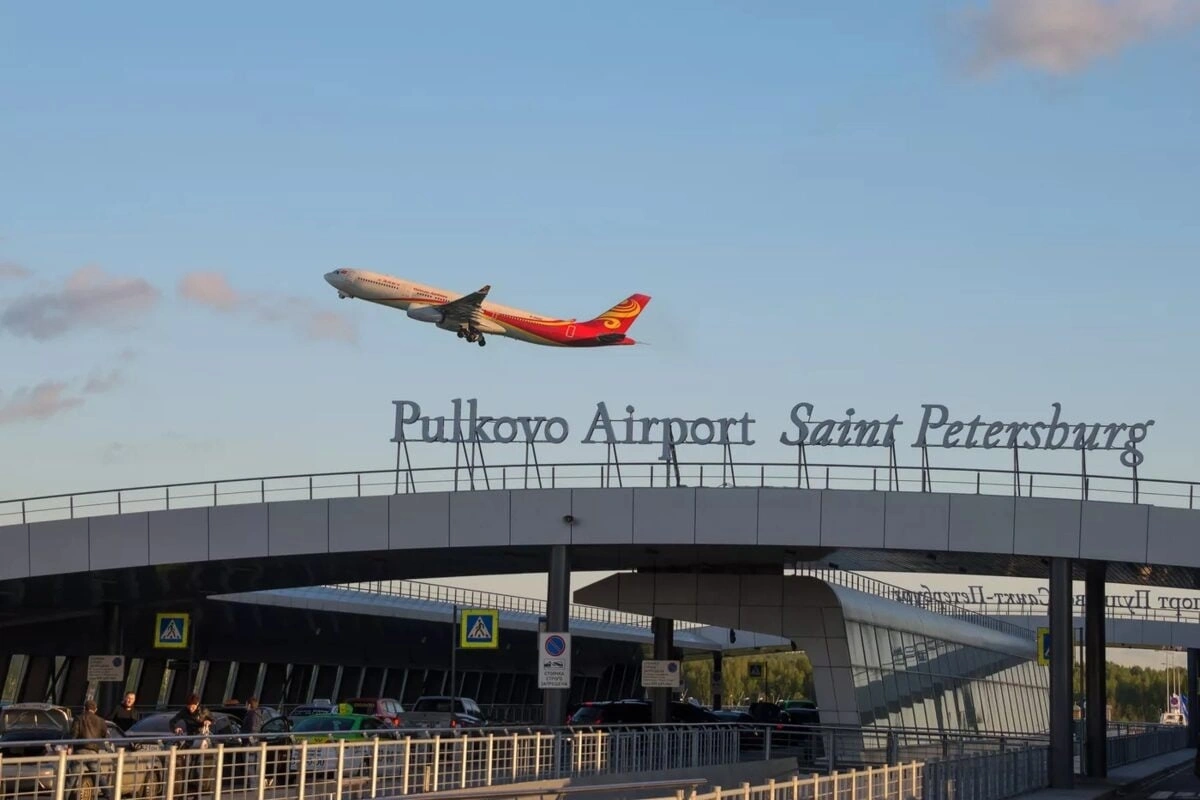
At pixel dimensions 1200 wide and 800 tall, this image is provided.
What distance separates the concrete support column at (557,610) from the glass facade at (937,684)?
16095mm

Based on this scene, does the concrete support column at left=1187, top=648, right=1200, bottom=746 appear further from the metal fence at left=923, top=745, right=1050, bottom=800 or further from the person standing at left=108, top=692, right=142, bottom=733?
the person standing at left=108, top=692, right=142, bottom=733

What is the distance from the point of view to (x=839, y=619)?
55.6 meters

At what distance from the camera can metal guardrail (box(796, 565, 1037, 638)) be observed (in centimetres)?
6295

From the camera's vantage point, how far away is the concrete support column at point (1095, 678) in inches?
1854

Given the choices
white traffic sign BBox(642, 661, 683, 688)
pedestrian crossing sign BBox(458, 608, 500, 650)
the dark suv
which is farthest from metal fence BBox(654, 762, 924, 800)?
the dark suv


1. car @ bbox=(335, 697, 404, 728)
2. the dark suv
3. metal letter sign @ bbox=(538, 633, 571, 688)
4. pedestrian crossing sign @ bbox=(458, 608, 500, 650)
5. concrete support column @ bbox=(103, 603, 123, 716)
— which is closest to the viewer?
metal letter sign @ bbox=(538, 633, 571, 688)

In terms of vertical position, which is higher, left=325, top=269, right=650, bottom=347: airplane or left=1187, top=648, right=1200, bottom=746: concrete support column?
left=325, top=269, right=650, bottom=347: airplane

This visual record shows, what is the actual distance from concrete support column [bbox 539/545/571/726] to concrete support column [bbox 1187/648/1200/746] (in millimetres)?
53262

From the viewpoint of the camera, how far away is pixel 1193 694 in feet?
296

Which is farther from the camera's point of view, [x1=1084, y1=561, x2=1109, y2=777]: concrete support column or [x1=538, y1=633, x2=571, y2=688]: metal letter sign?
[x1=1084, y1=561, x2=1109, y2=777]: concrete support column

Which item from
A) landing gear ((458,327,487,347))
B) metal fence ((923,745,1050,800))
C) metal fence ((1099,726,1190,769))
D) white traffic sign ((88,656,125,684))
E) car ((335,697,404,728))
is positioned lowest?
metal fence ((1099,726,1190,769))

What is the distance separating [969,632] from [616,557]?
36023 mm

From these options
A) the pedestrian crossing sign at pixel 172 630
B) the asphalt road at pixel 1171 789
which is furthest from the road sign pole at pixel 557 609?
the asphalt road at pixel 1171 789

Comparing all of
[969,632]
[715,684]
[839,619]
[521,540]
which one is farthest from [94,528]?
[969,632]
